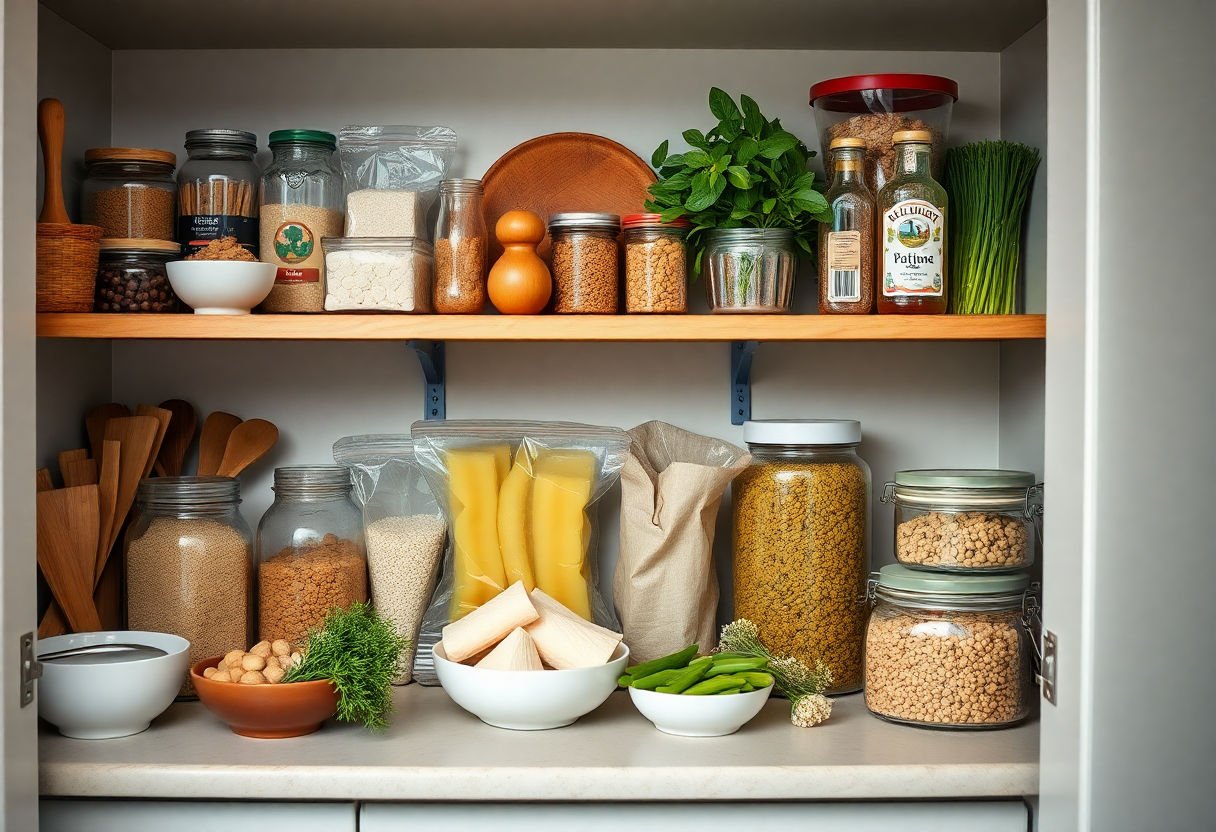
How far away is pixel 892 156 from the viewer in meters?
1.39

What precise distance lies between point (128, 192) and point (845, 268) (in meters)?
0.93

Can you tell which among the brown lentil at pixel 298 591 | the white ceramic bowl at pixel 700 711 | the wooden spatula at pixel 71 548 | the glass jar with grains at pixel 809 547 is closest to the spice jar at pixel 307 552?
the brown lentil at pixel 298 591

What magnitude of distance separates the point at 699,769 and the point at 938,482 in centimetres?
46

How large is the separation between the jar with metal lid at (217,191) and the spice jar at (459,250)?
0.25m

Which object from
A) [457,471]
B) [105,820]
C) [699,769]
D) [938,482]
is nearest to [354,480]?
[457,471]

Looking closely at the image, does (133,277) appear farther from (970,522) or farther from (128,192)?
(970,522)

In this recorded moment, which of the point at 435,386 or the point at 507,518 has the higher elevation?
the point at 435,386

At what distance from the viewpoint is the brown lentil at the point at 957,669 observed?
1271 mm

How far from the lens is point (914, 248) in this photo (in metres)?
1.32

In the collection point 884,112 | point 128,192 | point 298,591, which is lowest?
point 298,591

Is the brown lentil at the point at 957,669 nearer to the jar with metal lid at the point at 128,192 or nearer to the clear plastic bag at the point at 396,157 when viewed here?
the clear plastic bag at the point at 396,157

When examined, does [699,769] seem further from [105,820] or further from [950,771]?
[105,820]

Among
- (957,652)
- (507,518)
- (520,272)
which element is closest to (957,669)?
(957,652)

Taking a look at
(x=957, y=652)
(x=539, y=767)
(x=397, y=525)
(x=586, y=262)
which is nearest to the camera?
(x=539, y=767)
